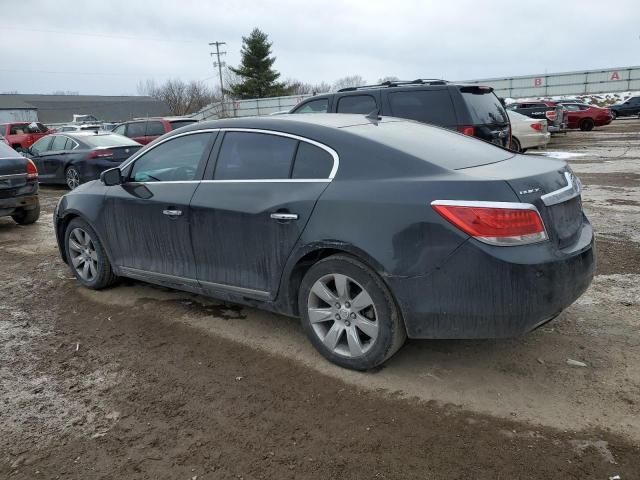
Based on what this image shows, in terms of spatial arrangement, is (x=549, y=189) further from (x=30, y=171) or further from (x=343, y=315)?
(x=30, y=171)

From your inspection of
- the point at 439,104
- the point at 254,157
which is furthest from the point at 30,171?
the point at 439,104

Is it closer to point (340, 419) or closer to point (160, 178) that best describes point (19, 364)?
point (160, 178)

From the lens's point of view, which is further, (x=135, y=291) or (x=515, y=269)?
(x=135, y=291)

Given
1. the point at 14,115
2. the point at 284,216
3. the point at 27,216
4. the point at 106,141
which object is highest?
the point at 14,115

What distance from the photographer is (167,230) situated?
445 centimetres

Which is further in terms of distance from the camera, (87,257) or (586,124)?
(586,124)

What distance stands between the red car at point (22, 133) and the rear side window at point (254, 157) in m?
22.4

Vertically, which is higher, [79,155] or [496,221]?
[79,155]

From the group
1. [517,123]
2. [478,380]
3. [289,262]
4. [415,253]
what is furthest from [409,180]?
[517,123]

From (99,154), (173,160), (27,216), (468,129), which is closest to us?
(173,160)

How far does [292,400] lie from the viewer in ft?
10.8

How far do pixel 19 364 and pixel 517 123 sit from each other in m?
14.9

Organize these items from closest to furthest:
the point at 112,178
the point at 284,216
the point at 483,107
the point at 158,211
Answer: the point at 284,216 → the point at 158,211 → the point at 112,178 → the point at 483,107

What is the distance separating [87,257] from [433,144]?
11.9 feet
